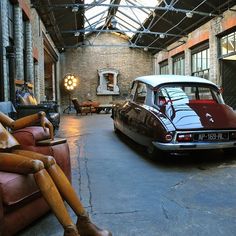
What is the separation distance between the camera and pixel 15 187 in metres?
2.22

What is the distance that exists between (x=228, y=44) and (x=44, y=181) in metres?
12.4

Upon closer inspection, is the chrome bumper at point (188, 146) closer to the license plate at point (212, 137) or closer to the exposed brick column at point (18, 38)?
the license plate at point (212, 137)

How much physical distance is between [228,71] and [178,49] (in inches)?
197

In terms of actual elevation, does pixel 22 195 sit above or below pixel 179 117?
below

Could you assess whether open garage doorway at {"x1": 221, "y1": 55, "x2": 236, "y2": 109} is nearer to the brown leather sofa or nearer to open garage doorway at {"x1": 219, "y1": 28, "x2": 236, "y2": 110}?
open garage doorway at {"x1": 219, "y1": 28, "x2": 236, "y2": 110}

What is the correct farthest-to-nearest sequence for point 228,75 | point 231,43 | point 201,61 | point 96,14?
point 96,14, point 201,61, point 228,75, point 231,43

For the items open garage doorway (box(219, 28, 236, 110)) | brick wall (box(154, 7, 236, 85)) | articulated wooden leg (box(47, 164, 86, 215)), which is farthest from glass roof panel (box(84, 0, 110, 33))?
articulated wooden leg (box(47, 164, 86, 215))

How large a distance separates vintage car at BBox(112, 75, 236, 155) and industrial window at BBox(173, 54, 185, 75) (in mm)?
12486

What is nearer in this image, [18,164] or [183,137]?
[18,164]

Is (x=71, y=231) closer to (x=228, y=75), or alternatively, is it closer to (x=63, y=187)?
(x=63, y=187)

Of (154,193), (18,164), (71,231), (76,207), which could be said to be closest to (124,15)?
(154,193)

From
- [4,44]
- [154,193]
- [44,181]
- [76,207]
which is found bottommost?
[154,193]

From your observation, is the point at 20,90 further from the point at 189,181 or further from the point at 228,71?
the point at 228,71

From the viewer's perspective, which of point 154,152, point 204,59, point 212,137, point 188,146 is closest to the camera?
point 188,146
